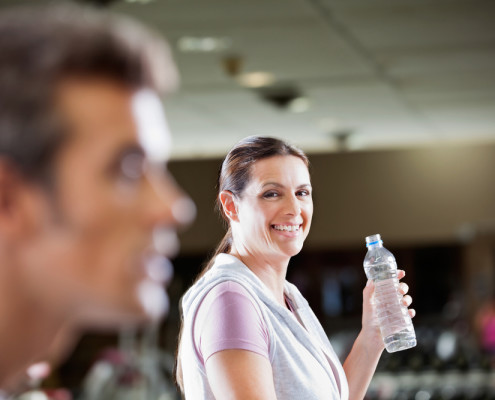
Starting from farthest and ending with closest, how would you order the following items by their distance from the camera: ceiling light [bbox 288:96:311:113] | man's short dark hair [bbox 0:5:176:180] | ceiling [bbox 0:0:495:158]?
ceiling light [bbox 288:96:311:113] → ceiling [bbox 0:0:495:158] → man's short dark hair [bbox 0:5:176:180]

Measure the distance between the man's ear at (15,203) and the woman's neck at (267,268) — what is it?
124 centimetres

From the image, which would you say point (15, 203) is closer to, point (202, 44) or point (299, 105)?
point (202, 44)

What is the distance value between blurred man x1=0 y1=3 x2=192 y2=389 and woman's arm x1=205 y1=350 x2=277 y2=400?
3.12 ft

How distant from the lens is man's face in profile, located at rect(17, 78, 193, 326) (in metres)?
0.52

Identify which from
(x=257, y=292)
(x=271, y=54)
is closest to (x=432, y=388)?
(x=271, y=54)

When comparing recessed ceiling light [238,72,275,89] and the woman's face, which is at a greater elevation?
recessed ceiling light [238,72,275,89]

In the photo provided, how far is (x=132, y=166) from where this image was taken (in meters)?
0.55

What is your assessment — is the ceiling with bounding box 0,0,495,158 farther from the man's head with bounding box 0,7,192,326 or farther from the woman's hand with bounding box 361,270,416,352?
the man's head with bounding box 0,7,192,326

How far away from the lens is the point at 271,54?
493 centimetres

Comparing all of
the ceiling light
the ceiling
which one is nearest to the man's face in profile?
the ceiling

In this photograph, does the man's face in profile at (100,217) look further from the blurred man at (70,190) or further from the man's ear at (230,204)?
the man's ear at (230,204)

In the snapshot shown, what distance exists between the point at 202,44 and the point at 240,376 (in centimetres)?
335

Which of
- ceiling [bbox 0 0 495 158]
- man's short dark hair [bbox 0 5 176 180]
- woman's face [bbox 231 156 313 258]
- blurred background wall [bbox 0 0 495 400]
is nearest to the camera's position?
man's short dark hair [bbox 0 5 176 180]

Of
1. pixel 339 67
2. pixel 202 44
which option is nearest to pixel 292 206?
pixel 202 44
